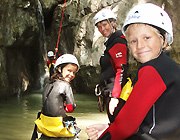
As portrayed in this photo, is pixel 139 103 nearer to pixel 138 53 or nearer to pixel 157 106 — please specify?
pixel 157 106

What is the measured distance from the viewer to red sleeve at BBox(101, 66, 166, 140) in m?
0.95

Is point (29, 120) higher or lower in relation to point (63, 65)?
lower

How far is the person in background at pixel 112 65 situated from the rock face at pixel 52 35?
201 inches

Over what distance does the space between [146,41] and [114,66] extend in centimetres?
149

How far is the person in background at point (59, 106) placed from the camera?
8.87ft

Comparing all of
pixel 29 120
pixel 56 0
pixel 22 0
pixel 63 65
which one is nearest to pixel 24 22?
pixel 22 0

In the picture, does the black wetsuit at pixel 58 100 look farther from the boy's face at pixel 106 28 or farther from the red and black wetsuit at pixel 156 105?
the red and black wetsuit at pixel 156 105

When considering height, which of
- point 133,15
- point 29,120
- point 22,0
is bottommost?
point 29,120

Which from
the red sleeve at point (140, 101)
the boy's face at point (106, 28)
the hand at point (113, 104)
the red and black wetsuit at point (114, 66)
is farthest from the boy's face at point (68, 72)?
the red sleeve at point (140, 101)

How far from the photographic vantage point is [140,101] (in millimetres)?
961

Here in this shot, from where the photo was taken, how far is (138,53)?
1195 mm

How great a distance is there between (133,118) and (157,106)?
127mm

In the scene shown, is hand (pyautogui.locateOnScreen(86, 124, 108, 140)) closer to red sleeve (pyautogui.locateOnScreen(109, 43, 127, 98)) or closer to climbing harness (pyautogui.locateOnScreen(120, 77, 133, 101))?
climbing harness (pyautogui.locateOnScreen(120, 77, 133, 101))

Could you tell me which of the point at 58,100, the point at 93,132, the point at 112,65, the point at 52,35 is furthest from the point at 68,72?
the point at 52,35
